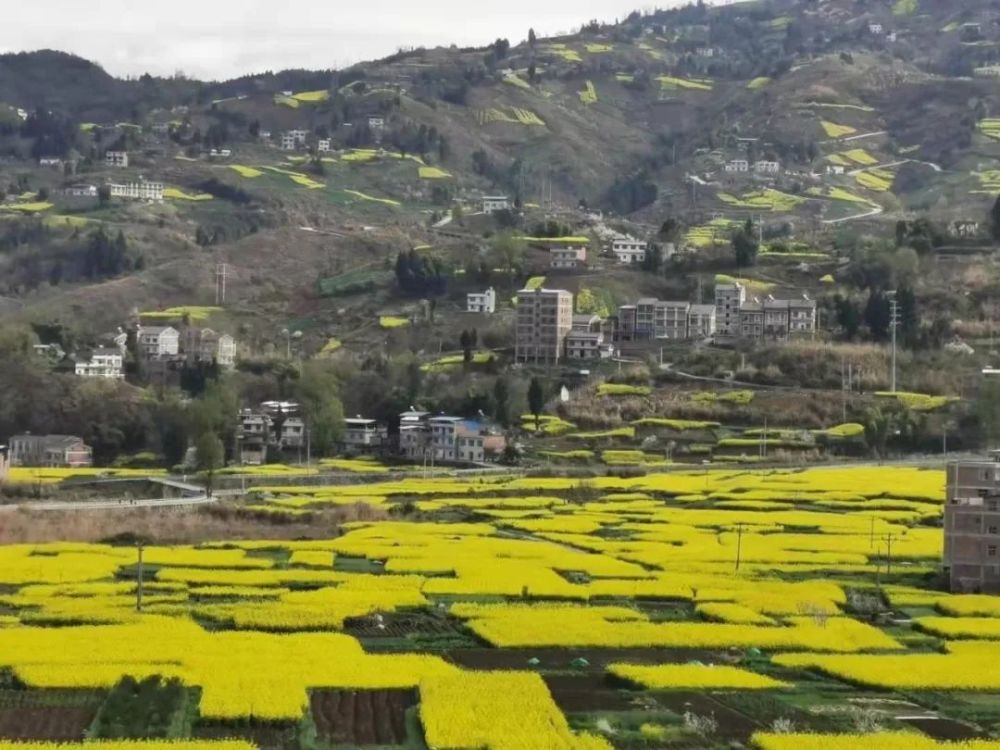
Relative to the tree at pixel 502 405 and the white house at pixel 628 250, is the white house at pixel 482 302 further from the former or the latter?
the tree at pixel 502 405

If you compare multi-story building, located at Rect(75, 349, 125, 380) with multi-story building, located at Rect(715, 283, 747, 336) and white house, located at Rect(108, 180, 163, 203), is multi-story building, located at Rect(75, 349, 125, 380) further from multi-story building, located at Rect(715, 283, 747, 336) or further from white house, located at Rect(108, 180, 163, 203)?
white house, located at Rect(108, 180, 163, 203)

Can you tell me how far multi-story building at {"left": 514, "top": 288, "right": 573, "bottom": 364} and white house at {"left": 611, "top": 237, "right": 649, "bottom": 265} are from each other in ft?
71.9

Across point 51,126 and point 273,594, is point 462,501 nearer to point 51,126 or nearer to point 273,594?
point 273,594

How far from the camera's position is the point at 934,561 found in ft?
153

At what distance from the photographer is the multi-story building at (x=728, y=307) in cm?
9550

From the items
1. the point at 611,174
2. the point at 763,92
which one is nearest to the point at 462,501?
the point at 611,174

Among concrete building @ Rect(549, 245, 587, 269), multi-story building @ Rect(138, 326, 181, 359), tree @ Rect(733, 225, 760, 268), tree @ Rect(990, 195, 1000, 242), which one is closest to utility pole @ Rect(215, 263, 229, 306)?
multi-story building @ Rect(138, 326, 181, 359)

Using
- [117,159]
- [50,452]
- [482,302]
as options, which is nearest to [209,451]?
[50,452]

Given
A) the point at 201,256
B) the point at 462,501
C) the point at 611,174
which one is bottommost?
the point at 462,501

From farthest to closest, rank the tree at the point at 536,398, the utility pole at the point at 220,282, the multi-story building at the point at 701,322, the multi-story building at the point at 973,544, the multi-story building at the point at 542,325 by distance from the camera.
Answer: the utility pole at the point at 220,282 → the multi-story building at the point at 701,322 → the multi-story building at the point at 542,325 → the tree at the point at 536,398 → the multi-story building at the point at 973,544

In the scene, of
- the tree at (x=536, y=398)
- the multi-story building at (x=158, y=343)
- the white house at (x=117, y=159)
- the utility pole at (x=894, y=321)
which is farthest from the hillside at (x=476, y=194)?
the tree at (x=536, y=398)

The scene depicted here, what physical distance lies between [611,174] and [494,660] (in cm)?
14811

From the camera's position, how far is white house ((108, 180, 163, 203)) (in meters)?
145

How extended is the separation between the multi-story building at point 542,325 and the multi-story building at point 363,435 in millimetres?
11203
